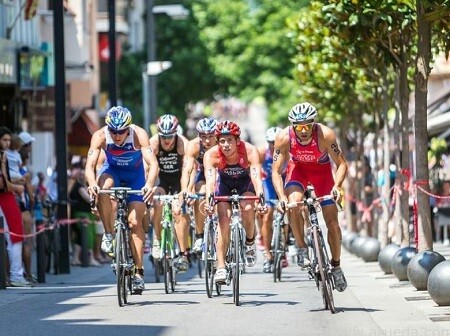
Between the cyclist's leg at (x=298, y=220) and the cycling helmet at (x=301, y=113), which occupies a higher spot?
the cycling helmet at (x=301, y=113)

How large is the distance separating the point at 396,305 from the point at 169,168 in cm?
559

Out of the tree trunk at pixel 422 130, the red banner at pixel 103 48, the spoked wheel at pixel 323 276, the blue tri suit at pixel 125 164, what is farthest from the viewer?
the red banner at pixel 103 48

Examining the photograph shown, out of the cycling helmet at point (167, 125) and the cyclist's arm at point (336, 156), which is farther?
the cycling helmet at point (167, 125)

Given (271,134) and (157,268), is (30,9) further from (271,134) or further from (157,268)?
(157,268)

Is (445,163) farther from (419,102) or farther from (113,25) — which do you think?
(419,102)

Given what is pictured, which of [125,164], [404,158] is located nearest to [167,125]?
[125,164]

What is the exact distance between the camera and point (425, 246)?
1923 centimetres

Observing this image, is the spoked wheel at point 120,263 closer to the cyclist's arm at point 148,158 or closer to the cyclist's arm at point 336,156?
the cyclist's arm at point 148,158

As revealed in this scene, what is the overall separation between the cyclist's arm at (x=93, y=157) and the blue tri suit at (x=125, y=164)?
0.28 ft

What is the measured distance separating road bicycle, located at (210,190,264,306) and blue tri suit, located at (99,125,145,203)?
1.16 meters

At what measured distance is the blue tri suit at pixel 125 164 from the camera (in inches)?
707

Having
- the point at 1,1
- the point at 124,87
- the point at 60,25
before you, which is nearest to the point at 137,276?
the point at 60,25

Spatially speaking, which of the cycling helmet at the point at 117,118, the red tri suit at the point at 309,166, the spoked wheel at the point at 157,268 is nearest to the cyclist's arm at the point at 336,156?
the red tri suit at the point at 309,166

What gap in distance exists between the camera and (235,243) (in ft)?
55.3
